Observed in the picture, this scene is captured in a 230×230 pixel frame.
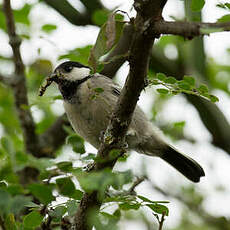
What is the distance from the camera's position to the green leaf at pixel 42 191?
1625 millimetres

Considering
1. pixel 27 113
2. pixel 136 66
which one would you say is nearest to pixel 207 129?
pixel 27 113

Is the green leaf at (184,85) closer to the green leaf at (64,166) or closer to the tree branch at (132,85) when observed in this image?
the tree branch at (132,85)

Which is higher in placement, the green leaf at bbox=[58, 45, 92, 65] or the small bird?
the green leaf at bbox=[58, 45, 92, 65]

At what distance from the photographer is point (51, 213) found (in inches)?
85.2

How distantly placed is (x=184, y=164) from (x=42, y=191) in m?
2.93

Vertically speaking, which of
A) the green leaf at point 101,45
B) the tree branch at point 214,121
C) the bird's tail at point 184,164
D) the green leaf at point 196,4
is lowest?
the bird's tail at point 184,164

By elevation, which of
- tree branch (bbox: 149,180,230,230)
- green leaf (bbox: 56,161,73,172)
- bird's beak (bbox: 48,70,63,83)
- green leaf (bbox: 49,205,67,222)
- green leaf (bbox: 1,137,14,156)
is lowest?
tree branch (bbox: 149,180,230,230)

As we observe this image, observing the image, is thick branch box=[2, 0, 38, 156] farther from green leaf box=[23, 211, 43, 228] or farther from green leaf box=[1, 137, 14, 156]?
Answer: green leaf box=[1, 137, 14, 156]

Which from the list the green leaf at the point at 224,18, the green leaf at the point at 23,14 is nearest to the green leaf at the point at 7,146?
the green leaf at the point at 224,18

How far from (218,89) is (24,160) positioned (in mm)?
3839

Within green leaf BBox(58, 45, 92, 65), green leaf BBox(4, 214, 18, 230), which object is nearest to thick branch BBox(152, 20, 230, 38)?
green leaf BBox(4, 214, 18, 230)

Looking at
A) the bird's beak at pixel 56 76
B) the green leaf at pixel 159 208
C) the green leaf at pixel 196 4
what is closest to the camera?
the green leaf at pixel 196 4

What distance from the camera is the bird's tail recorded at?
14.2 ft

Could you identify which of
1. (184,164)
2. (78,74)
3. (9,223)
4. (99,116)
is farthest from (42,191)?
(184,164)
